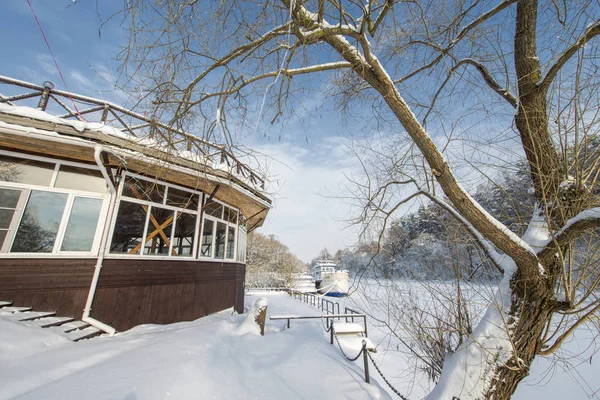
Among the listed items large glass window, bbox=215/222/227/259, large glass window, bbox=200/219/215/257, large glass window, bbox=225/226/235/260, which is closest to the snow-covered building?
large glass window, bbox=200/219/215/257

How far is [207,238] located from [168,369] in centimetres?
511

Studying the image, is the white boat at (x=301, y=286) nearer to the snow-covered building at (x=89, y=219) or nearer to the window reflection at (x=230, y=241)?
the window reflection at (x=230, y=241)

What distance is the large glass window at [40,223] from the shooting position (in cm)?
513

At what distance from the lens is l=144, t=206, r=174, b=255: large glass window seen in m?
6.56

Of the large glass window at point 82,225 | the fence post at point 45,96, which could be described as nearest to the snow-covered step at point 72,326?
the large glass window at point 82,225

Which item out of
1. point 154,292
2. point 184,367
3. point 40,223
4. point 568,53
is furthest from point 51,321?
point 568,53

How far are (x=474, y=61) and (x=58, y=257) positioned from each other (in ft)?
26.5

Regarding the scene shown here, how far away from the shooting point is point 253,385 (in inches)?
134

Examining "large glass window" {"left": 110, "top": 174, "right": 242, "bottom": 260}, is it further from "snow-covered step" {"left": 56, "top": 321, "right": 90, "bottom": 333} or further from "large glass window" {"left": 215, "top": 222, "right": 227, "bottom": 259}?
"snow-covered step" {"left": 56, "top": 321, "right": 90, "bottom": 333}

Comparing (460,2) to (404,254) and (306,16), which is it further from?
(404,254)

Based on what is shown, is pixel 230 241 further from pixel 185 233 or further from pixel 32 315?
pixel 32 315

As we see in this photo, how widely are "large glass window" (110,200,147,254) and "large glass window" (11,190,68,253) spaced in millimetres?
1034

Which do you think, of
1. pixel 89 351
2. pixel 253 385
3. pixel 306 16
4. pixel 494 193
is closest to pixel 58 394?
pixel 89 351

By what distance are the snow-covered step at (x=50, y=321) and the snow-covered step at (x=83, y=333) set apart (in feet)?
1.13
